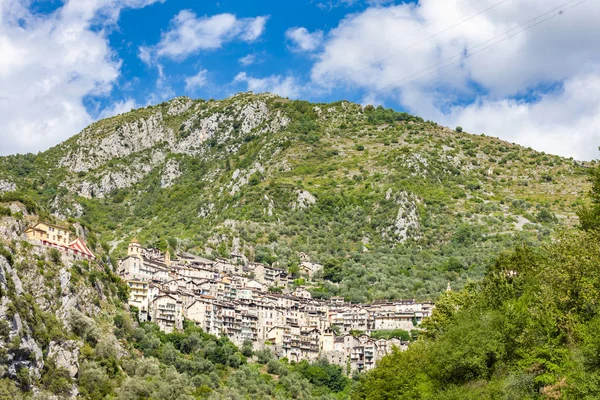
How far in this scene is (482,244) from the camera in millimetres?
156750

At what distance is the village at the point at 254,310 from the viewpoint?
106312 millimetres

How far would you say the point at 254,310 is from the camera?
118000mm

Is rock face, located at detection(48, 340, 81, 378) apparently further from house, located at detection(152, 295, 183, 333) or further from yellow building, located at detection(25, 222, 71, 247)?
house, located at detection(152, 295, 183, 333)

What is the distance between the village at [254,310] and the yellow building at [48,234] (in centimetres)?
15

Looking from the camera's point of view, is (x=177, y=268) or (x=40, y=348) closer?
(x=40, y=348)

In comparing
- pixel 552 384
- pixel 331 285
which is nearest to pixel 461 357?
pixel 552 384

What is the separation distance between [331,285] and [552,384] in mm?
106820

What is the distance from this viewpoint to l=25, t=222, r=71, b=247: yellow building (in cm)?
8936

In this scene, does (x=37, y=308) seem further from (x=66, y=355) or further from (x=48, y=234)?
(x=48, y=234)

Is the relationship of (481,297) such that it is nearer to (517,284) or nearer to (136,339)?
(517,284)

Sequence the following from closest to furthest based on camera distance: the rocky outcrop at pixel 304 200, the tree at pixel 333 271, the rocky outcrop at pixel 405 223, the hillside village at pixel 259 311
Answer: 1. the hillside village at pixel 259 311
2. the tree at pixel 333 271
3. the rocky outcrop at pixel 405 223
4. the rocky outcrop at pixel 304 200

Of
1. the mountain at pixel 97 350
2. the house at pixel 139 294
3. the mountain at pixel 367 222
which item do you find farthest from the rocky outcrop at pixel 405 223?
the house at pixel 139 294

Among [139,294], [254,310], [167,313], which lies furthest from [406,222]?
[139,294]

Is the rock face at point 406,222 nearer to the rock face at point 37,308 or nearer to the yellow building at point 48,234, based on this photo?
the yellow building at point 48,234
